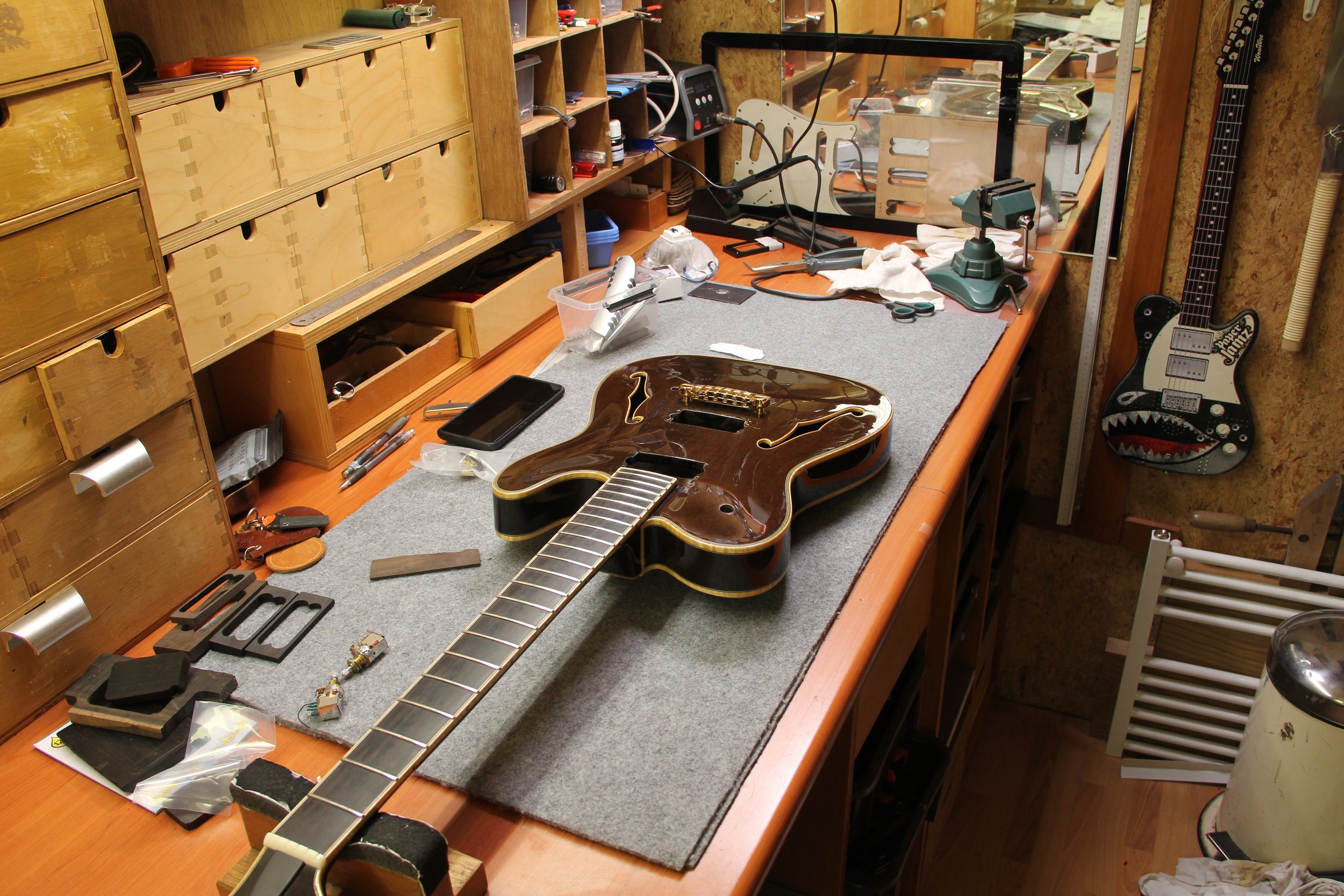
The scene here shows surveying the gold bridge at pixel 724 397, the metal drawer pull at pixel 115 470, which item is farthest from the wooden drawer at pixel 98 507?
the gold bridge at pixel 724 397

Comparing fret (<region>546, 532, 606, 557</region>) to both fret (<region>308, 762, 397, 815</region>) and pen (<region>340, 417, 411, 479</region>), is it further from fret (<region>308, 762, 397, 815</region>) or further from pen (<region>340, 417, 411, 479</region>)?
pen (<region>340, 417, 411, 479</region>)

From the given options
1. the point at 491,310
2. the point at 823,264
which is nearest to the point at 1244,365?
the point at 823,264

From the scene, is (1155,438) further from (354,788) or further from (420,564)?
(354,788)

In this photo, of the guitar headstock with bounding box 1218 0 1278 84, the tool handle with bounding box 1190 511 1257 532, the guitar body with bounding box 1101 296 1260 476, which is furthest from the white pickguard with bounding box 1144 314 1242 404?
the guitar headstock with bounding box 1218 0 1278 84

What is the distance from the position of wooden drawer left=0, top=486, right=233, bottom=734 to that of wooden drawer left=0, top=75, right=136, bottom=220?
35 cm

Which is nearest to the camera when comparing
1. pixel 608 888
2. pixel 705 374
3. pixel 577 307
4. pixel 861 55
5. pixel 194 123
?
pixel 608 888

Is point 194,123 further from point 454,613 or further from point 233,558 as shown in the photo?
point 454,613

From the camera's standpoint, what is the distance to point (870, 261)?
6.06 feet

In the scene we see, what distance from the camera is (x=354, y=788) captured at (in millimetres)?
708

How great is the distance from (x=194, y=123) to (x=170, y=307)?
245 millimetres

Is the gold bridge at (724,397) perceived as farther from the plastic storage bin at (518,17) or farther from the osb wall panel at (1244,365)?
the osb wall panel at (1244,365)

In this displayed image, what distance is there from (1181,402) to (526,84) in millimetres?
1357

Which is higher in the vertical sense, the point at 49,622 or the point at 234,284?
the point at 234,284

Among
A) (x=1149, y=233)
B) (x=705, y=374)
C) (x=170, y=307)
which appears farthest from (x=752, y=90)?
(x=170, y=307)
